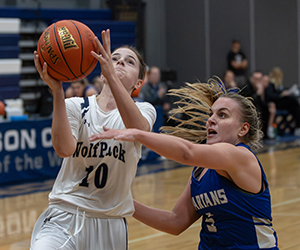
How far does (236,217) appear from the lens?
96.7 inches

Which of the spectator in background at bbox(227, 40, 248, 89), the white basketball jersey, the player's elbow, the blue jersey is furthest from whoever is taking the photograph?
the spectator in background at bbox(227, 40, 248, 89)

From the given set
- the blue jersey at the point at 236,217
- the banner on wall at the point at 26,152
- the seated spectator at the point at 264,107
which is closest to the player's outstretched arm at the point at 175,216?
the blue jersey at the point at 236,217

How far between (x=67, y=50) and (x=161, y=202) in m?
3.74

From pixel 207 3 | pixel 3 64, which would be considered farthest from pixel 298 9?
pixel 3 64

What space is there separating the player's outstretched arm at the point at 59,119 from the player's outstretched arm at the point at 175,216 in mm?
702

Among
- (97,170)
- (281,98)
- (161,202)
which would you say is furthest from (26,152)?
(281,98)

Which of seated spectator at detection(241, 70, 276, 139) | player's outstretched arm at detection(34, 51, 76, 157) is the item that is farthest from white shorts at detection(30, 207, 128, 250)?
seated spectator at detection(241, 70, 276, 139)

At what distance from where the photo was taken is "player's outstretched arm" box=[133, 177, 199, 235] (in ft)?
9.27

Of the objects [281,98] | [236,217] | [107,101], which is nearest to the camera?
[236,217]

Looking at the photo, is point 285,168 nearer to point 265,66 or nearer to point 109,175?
point 109,175

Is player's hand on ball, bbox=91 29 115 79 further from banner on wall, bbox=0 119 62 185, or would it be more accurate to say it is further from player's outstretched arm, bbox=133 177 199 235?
banner on wall, bbox=0 119 62 185

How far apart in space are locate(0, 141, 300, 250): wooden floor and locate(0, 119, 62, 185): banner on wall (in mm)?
261

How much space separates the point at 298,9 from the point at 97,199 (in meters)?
13.3

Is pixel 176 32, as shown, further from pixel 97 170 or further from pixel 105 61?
pixel 105 61
